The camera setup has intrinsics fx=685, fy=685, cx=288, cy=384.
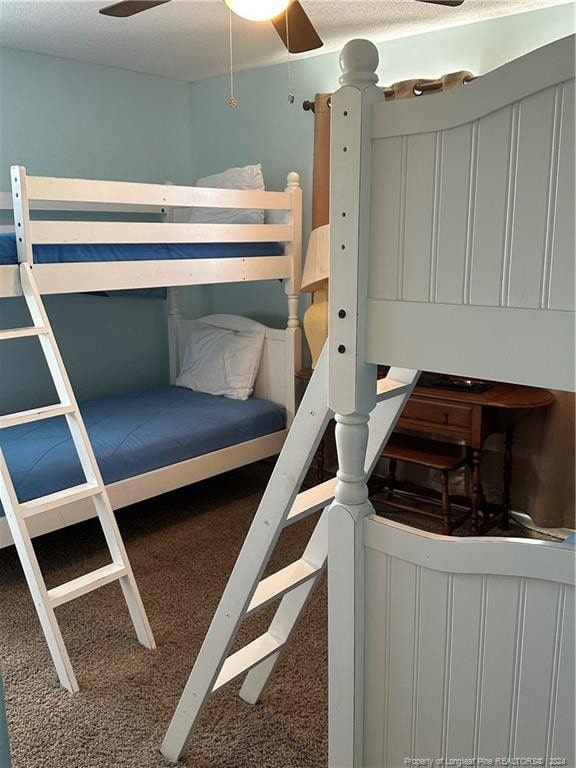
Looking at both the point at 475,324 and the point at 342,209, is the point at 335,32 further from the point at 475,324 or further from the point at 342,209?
the point at 475,324

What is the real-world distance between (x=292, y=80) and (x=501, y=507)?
2.56 meters

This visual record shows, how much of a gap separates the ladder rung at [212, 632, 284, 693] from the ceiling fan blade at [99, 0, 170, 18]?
2.00 metres

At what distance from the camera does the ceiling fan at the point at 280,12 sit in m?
2.02

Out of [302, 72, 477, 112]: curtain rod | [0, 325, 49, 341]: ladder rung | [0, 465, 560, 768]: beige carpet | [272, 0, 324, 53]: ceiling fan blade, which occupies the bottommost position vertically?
[0, 465, 560, 768]: beige carpet

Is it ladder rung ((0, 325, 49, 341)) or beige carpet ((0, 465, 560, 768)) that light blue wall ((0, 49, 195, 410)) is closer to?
beige carpet ((0, 465, 560, 768))

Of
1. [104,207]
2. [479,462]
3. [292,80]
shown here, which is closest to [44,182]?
[104,207]

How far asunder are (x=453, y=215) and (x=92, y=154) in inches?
131

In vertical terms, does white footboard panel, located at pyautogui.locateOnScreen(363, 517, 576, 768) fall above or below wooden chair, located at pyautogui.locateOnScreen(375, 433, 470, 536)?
above

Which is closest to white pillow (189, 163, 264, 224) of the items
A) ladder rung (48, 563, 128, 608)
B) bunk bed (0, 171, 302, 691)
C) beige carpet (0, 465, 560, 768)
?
bunk bed (0, 171, 302, 691)

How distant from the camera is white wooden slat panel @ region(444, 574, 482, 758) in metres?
1.22

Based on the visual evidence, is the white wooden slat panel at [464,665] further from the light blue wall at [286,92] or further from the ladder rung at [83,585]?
the light blue wall at [286,92]

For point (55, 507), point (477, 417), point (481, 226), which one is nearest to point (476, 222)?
point (481, 226)

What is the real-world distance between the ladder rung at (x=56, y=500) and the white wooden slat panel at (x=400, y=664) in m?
1.38

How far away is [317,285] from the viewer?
349 cm
